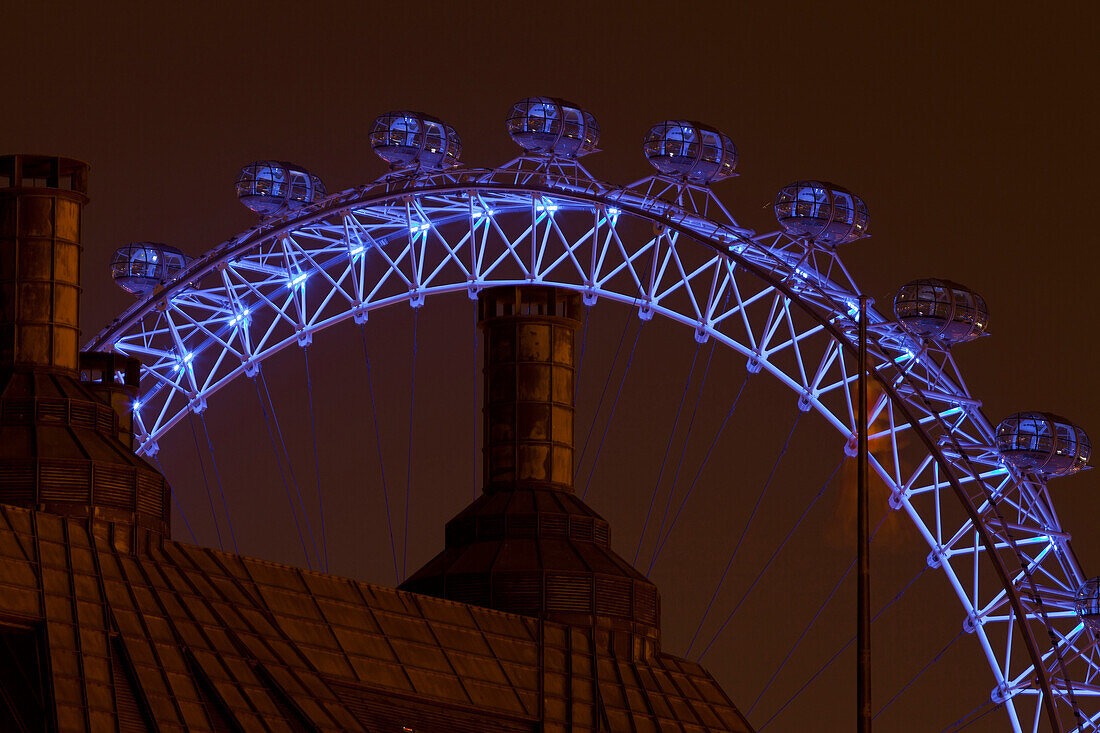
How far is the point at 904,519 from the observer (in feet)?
251

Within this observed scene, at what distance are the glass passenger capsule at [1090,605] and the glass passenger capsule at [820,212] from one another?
1194 centimetres

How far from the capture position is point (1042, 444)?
72.1m

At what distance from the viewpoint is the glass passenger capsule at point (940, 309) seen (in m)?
72.1

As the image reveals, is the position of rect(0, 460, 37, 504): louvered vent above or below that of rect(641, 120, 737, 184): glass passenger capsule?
below

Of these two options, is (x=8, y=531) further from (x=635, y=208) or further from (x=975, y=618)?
(x=975, y=618)

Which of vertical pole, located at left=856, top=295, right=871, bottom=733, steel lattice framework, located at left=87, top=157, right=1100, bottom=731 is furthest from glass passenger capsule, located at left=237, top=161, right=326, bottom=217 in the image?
vertical pole, located at left=856, top=295, right=871, bottom=733

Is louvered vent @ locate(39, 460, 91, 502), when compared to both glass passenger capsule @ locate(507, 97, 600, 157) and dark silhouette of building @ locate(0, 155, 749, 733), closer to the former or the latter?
dark silhouette of building @ locate(0, 155, 749, 733)

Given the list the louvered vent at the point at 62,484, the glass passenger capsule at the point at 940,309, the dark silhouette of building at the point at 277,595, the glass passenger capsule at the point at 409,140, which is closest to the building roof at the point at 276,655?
the dark silhouette of building at the point at 277,595

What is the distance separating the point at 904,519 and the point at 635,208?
12617mm

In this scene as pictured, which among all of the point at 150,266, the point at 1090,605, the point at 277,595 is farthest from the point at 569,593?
the point at 150,266

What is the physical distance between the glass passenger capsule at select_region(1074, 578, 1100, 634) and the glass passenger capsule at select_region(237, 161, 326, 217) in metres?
25.9

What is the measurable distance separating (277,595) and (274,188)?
2551 centimetres

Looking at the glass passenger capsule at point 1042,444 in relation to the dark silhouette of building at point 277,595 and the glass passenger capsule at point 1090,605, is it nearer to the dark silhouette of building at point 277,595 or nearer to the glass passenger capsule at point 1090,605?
the glass passenger capsule at point 1090,605

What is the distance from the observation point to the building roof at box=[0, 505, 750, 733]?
49.0 meters
